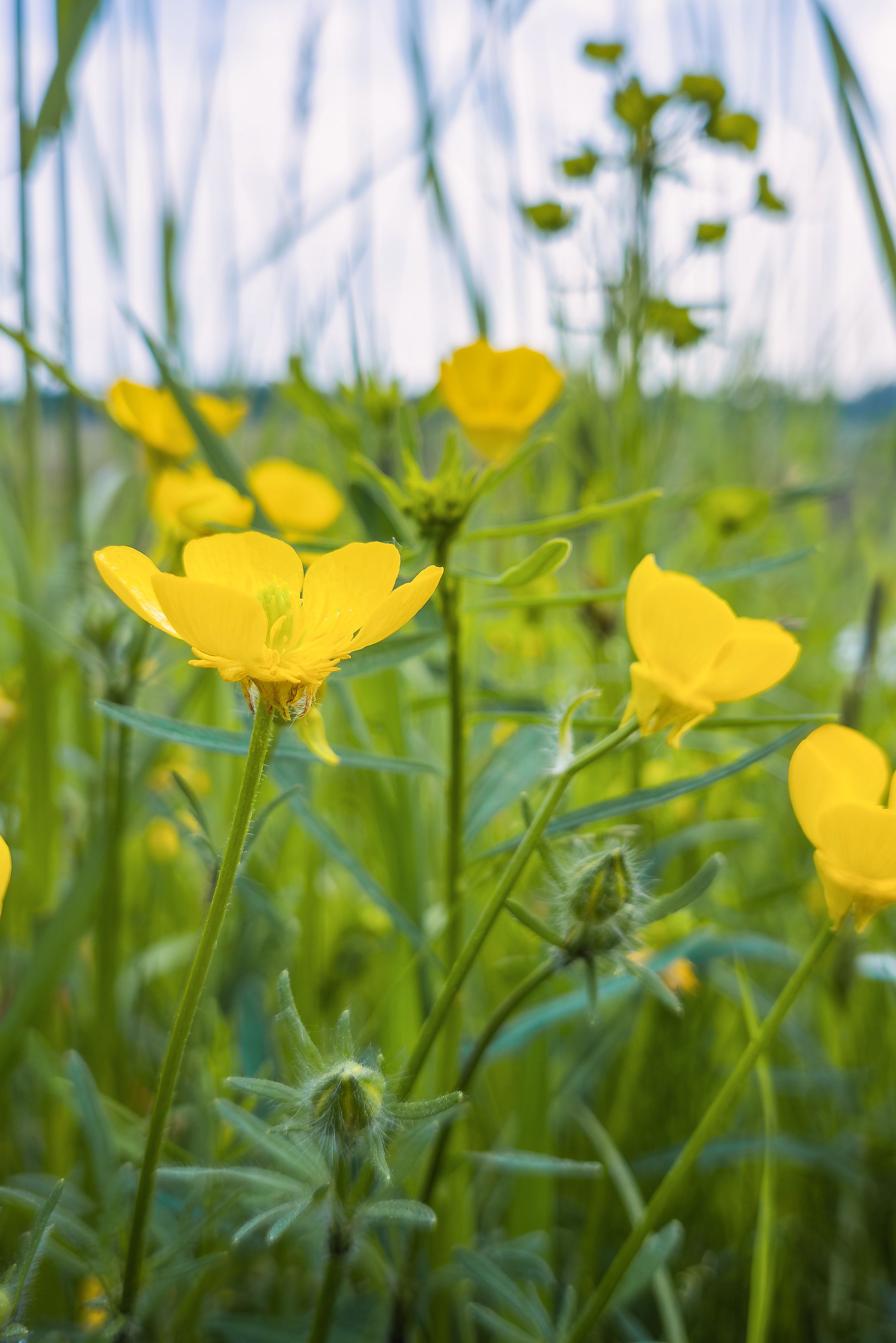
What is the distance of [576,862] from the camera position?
16.4 inches

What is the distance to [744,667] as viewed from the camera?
35 centimetres

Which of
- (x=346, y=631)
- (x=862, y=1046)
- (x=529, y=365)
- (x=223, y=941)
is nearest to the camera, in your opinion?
(x=346, y=631)

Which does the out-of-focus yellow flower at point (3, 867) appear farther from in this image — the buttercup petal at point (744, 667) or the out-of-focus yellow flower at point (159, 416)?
the out-of-focus yellow flower at point (159, 416)

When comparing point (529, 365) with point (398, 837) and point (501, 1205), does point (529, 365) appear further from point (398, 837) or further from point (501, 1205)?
point (501, 1205)

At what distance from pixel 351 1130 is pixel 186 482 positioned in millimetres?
415

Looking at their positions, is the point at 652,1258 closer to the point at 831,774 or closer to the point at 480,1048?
the point at 480,1048

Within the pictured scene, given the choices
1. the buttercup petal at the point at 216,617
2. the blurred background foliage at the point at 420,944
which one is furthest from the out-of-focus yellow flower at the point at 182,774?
the buttercup petal at the point at 216,617

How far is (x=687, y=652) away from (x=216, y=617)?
0.56ft

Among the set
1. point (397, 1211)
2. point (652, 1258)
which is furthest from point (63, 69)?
point (652, 1258)

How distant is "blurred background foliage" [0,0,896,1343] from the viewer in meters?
0.47

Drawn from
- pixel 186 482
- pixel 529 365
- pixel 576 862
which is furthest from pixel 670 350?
pixel 576 862

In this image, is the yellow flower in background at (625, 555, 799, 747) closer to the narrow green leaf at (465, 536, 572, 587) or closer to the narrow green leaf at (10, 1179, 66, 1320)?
the narrow green leaf at (465, 536, 572, 587)

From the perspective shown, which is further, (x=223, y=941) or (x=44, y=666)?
(x=223, y=941)

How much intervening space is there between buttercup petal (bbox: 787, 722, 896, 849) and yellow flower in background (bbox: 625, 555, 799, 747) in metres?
0.04
